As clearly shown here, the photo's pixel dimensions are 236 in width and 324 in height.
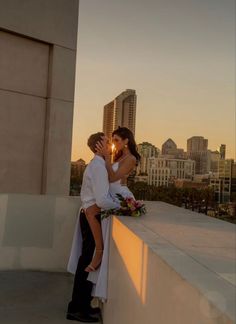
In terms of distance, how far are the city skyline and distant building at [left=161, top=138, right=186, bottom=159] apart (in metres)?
1.30

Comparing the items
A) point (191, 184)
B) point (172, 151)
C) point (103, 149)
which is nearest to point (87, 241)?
point (103, 149)

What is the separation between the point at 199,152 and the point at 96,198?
23146 mm

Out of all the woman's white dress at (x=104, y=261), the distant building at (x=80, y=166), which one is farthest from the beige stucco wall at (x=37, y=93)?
the woman's white dress at (x=104, y=261)

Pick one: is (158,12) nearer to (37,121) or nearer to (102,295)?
(37,121)

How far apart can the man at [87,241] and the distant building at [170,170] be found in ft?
47.1

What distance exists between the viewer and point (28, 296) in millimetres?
4641

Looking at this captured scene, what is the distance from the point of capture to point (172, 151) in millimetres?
22953

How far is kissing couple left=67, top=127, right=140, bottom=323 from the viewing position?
3.76 m

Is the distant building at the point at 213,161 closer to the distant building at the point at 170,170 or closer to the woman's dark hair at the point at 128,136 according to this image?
the distant building at the point at 170,170

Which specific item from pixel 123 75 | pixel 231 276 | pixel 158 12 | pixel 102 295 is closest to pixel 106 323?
pixel 102 295

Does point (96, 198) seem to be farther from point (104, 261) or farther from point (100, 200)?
Answer: point (104, 261)

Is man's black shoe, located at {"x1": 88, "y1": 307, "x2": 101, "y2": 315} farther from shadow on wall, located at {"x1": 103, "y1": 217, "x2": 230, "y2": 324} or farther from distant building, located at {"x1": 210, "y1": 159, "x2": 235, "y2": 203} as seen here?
distant building, located at {"x1": 210, "y1": 159, "x2": 235, "y2": 203}

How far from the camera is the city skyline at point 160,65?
14570mm

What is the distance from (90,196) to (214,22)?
→ 22.3m
